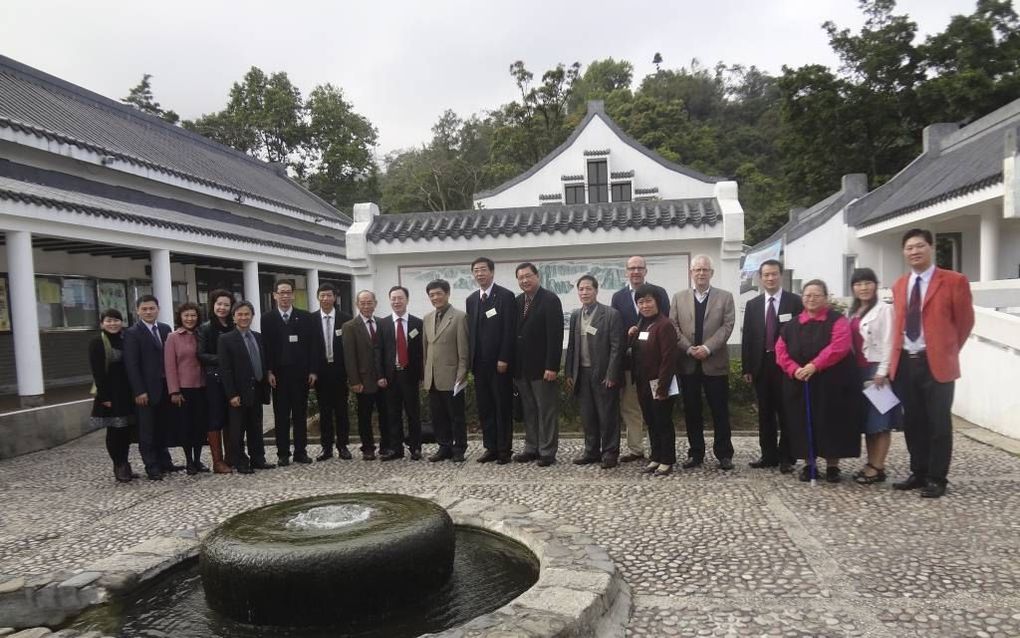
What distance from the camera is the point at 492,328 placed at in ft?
20.7

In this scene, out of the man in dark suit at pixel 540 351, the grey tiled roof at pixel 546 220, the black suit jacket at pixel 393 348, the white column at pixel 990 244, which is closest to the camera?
the man in dark suit at pixel 540 351

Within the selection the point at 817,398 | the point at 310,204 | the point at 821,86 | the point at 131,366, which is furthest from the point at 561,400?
the point at 821,86

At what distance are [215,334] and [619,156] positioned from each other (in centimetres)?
2216

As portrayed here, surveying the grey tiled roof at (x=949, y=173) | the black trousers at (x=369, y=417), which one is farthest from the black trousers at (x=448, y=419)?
the grey tiled roof at (x=949, y=173)

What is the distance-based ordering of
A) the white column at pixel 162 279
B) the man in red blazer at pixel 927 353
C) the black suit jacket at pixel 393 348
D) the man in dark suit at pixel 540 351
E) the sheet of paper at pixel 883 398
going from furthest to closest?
the white column at pixel 162 279
the black suit jacket at pixel 393 348
the man in dark suit at pixel 540 351
the sheet of paper at pixel 883 398
the man in red blazer at pixel 927 353

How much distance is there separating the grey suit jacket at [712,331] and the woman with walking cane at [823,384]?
22.3 inches

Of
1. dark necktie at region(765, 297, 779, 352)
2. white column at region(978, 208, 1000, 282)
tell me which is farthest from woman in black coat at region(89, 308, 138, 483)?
white column at region(978, 208, 1000, 282)

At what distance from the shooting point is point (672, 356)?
5.60 metres

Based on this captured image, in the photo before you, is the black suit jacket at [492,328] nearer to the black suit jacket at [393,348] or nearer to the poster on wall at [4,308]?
the black suit jacket at [393,348]

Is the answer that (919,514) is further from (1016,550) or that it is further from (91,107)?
(91,107)

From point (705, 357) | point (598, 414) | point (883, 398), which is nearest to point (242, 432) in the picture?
point (598, 414)

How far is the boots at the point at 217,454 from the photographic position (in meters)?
6.49

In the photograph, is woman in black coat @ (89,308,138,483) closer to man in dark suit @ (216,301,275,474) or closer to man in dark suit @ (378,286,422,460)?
man in dark suit @ (216,301,275,474)

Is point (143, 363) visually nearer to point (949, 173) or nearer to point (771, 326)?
point (771, 326)
